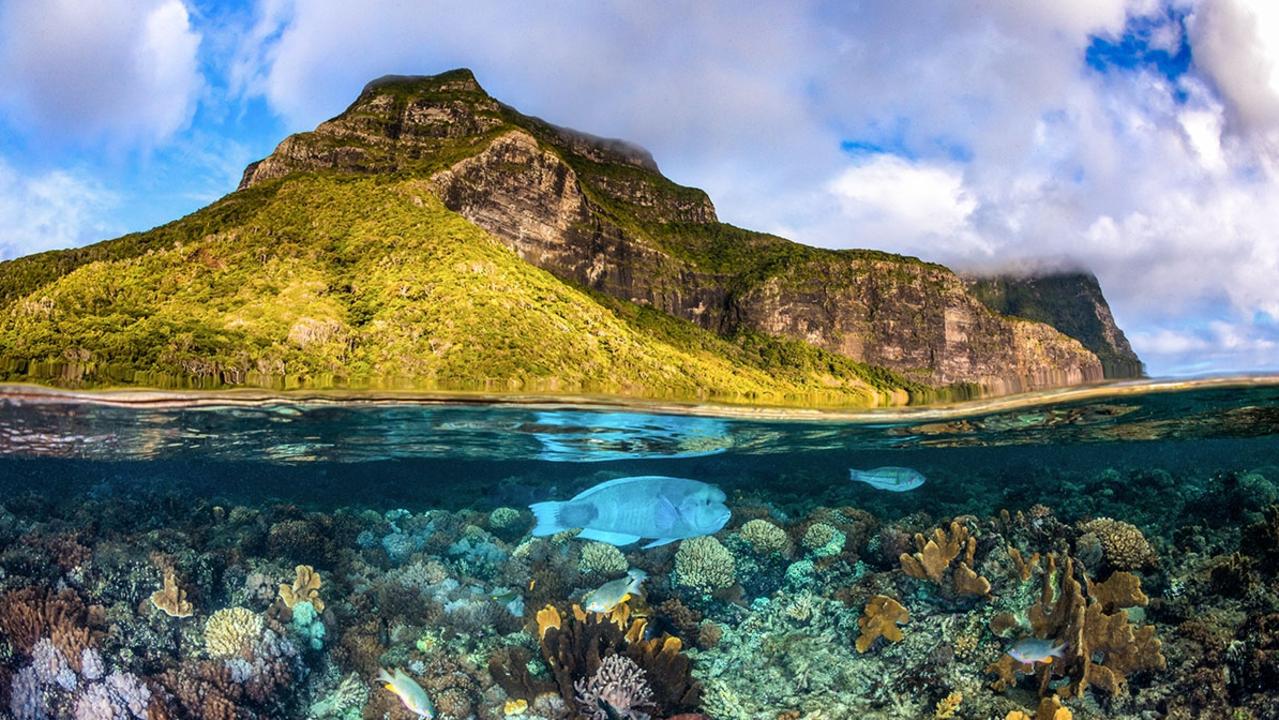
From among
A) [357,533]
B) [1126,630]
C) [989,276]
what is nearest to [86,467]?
[357,533]

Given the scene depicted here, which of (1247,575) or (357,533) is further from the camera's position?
(357,533)

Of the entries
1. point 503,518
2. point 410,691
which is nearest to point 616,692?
point 410,691

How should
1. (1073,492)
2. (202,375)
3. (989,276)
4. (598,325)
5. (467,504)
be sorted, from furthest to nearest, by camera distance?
1. (989,276)
2. (598,325)
3. (467,504)
4. (1073,492)
5. (202,375)

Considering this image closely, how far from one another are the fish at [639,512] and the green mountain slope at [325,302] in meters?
24.8

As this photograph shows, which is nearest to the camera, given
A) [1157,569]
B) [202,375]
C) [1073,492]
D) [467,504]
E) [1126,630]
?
[1126,630]

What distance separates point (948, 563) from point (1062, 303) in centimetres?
19578

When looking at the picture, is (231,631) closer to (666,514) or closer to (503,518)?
(503,518)

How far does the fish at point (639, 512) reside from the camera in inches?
255

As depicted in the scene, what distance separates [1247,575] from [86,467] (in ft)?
78.8

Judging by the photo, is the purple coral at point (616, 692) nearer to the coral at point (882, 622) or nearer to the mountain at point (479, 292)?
the coral at point (882, 622)

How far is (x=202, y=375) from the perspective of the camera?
1145 cm

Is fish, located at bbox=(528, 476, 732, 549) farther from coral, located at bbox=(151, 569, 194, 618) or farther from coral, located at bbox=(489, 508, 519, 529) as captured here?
coral, located at bbox=(489, 508, 519, 529)

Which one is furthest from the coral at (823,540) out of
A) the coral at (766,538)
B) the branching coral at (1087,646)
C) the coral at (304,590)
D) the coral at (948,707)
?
the coral at (304,590)

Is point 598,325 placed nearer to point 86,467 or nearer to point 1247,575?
point 86,467
